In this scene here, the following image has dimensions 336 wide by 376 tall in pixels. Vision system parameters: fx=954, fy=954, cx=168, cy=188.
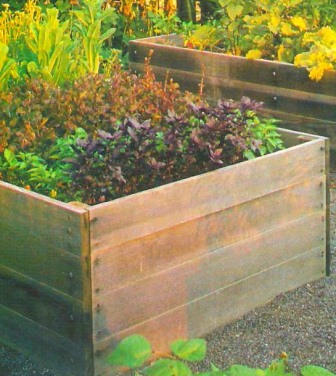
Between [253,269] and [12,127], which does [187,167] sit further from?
A: [12,127]

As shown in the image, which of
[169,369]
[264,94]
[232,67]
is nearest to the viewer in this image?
[169,369]

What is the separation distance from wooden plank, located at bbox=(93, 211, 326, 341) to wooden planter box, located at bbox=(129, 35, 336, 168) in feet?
5.90

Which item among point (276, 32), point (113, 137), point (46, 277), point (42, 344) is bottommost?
point (42, 344)

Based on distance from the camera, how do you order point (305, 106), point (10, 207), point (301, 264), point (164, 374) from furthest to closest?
point (305, 106) < point (301, 264) < point (10, 207) < point (164, 374)

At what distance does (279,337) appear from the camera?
3.71m

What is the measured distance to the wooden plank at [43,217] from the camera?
10.6 ft

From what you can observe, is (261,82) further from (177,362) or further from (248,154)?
(177,362)

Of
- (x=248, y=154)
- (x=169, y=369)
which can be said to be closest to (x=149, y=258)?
(x=248, y=154)

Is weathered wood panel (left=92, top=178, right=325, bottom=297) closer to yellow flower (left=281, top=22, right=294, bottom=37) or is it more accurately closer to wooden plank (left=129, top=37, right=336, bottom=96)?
wooden plank (left=129, top=37, right=336, bottom=96)

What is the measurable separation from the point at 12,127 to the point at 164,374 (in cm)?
245

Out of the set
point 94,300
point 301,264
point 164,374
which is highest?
point 164,374

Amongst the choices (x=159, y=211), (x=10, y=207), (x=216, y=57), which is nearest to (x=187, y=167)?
(x=159, y=211)

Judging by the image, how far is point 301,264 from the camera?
418 cm

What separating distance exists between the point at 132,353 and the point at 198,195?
1.59 m
